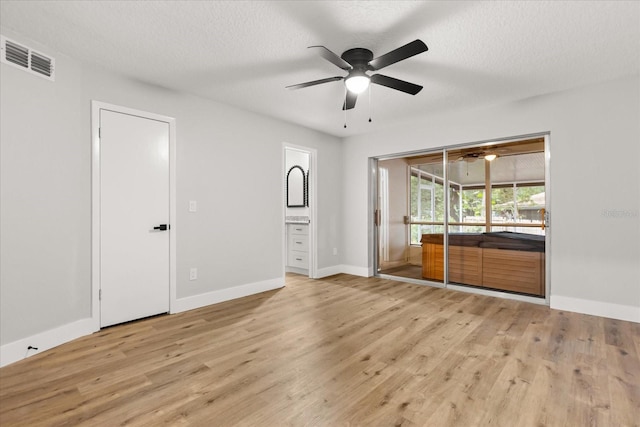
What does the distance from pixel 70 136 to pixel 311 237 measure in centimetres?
335

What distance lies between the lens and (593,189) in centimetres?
331

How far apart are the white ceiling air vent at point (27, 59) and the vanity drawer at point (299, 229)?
12.0 feet

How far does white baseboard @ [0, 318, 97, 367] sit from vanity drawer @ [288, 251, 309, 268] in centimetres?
313

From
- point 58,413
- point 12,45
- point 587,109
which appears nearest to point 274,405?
point 58,413

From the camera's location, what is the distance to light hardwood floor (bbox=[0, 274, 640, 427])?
1660 millimetres

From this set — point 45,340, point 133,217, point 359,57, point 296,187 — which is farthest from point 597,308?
point 45,340

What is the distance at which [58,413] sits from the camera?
167cm

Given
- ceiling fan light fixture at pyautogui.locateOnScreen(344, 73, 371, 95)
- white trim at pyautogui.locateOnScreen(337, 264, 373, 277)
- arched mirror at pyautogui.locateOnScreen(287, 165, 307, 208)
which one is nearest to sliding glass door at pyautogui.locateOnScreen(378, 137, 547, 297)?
white trim at pyautogui.locateOnScreen(337, 264, 373, 277)

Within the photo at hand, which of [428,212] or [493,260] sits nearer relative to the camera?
[493,260]

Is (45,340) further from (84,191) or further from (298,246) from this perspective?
(298,246)

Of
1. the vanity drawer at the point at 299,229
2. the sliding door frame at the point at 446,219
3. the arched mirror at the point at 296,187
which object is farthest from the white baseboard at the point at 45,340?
the sliding door frame at the point at 446,219

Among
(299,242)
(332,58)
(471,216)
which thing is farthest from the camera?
(299,242)

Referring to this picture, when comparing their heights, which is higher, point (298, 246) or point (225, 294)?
point (298, 246)

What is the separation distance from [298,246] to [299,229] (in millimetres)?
314
